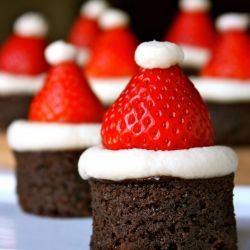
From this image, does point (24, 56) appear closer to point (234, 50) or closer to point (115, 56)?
point (115, 56)

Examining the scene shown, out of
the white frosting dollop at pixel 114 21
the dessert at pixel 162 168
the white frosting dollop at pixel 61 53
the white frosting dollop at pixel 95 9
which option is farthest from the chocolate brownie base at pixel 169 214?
the white frosting dollop at pixel 95 9

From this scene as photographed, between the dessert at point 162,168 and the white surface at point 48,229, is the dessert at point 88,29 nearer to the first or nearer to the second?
the white surface at point 48,229

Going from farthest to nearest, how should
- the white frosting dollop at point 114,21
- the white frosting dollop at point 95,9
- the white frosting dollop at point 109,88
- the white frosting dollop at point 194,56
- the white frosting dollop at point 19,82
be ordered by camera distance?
the white frosting dollop at point 95,9 < the white frosting dollop at point 194,56 < the white frosting dollop at point 19,82 < the white frosting dollop at point 114,21 < the white frosting dollop at point 109,88

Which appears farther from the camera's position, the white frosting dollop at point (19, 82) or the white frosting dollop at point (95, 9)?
the white frosting dollop at point (95, 9)

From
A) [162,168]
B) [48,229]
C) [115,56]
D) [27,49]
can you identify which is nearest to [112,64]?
[115,56]

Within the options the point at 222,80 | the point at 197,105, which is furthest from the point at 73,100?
the point at 222,80

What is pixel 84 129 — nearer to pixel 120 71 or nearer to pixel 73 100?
pixel 73 100
